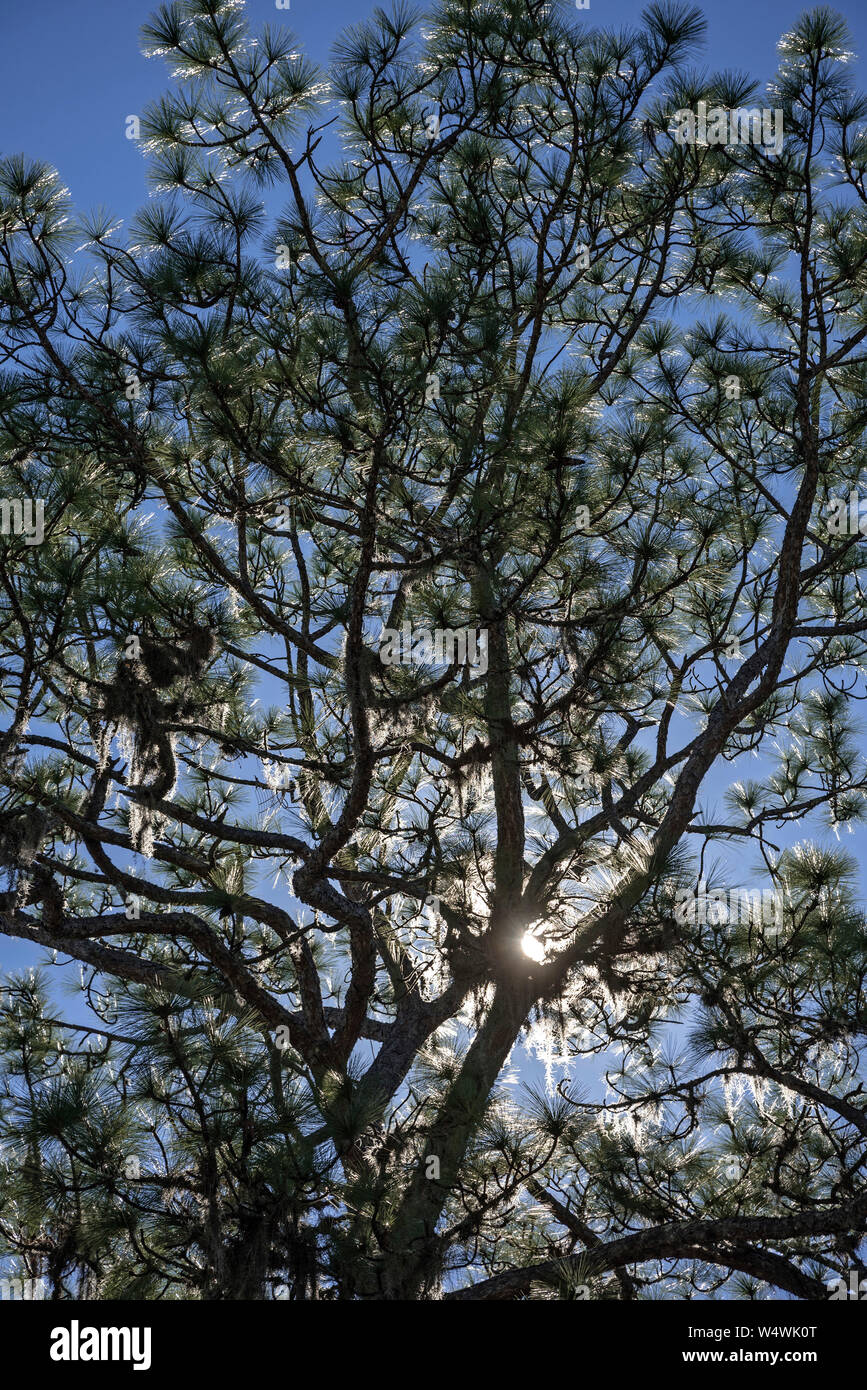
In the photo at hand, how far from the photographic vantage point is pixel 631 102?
3562 mm

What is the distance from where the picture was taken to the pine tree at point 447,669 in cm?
294

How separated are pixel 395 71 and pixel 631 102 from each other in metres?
0.71

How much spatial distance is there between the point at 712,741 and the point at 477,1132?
1.29 meters

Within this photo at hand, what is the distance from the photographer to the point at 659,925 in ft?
11.1

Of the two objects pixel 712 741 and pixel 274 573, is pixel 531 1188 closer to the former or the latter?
pixel 712 741

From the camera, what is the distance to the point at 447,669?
314 cm

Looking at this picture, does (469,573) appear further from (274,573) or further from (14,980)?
(14,980)

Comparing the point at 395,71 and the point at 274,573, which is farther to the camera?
the point at 274,573

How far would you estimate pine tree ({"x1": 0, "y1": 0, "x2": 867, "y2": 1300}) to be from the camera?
9.64ft
